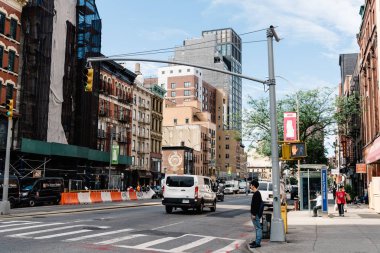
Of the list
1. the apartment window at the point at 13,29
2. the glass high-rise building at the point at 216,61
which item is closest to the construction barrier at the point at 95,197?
the apartment window at the point at 13,29

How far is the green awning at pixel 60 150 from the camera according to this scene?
39.8m

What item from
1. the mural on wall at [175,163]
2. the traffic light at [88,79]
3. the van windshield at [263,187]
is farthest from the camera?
the mural on wall at [175,163]

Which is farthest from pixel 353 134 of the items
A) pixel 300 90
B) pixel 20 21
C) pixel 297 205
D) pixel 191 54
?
pixel 191 54

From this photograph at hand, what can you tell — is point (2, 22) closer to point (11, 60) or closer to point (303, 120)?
point (11, 60)

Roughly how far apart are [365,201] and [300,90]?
516 inches

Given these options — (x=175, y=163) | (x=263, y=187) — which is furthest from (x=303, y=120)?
(x=175, y=163)

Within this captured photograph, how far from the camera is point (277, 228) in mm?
13945

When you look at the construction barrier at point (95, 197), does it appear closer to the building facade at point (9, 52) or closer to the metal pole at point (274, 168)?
the building facade at point (9, 52)

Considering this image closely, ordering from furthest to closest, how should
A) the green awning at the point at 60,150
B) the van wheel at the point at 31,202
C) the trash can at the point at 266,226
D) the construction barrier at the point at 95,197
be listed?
the green awning at the point at 60,150 < the construction barrier at the point at 95,197 < the van wheel at the point at 31,202 < the trash can at the point at 266,226

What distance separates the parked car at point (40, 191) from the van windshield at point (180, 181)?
468 inches

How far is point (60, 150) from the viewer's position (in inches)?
1743

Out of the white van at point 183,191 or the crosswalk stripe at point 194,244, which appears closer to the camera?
the crosswalk stripe at point 194,244

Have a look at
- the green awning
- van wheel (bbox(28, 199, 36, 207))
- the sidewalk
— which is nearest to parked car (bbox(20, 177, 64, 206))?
van wheel (bbox(28, 199, 36, 207))

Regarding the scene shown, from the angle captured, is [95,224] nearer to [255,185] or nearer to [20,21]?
[255,185]
